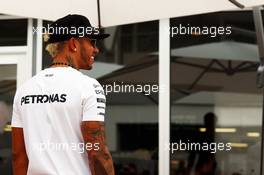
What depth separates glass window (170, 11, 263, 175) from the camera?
14.4 ft

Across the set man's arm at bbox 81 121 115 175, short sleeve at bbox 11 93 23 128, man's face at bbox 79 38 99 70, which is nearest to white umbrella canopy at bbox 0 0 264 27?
man's face at bbox 79 38 99 70

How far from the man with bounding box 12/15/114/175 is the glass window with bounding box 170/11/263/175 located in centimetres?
217

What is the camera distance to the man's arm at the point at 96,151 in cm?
219

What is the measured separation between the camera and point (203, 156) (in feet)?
14.7

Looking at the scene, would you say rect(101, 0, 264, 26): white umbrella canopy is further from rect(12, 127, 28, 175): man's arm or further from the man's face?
rect(12, 127, 28, 175): man's arm

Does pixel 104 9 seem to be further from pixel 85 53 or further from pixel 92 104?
pixel 92 104

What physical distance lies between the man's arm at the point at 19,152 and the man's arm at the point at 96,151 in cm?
31

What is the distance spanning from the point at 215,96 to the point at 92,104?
2.37 m

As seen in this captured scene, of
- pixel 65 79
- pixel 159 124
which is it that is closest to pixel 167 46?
pixel 159 124

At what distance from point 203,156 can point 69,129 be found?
2.40 meters

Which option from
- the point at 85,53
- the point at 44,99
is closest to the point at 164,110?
the point at 85,53

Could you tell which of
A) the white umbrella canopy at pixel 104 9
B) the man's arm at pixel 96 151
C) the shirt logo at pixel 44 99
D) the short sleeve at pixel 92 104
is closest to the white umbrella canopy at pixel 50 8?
the white umbrella canopy at pixel 104 9

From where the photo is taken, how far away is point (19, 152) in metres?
2.38

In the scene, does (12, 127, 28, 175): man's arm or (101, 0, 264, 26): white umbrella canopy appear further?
(101, 0, 264, 26): white umbrella canopy
